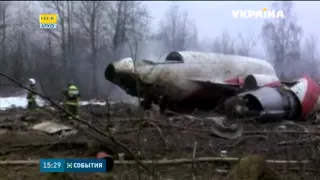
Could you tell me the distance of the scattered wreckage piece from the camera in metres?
8.04

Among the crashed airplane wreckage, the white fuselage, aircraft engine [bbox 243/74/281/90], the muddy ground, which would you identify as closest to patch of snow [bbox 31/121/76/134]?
the muddy ground

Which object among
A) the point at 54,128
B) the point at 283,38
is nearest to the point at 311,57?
the point at 283,38

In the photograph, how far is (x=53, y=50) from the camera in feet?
22.9

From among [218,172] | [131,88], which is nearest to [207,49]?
[131,88]

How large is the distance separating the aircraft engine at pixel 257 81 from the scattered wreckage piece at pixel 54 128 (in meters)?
5.32

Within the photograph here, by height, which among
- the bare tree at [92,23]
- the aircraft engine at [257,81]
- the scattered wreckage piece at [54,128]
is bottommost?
the scattered wreckage piece at [54,128]

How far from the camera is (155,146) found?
276 inches

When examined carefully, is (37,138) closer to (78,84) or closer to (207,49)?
(78,84)

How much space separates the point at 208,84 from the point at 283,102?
2.39 m

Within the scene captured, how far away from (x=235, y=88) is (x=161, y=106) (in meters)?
2.09

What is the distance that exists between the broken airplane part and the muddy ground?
7.02ft

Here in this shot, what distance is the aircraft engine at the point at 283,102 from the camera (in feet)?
32.9
